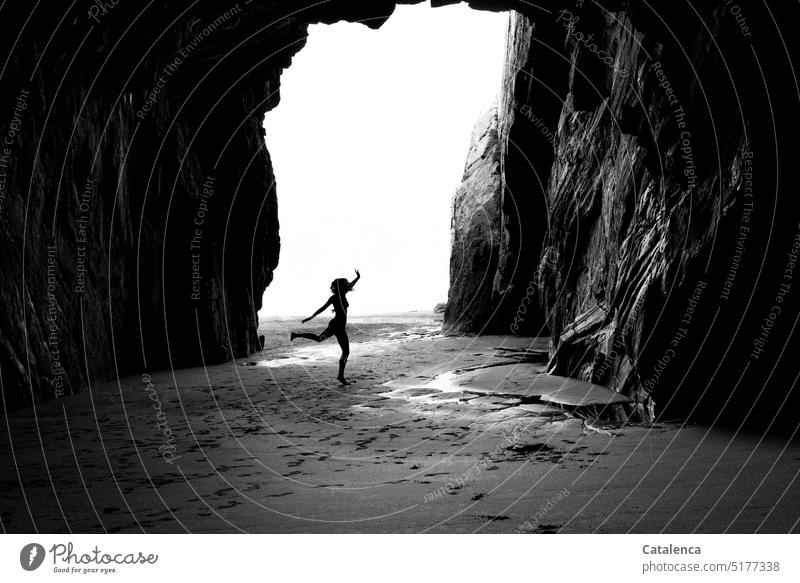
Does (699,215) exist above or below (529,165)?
below

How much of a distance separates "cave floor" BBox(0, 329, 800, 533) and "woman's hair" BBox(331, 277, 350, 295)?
303 cm

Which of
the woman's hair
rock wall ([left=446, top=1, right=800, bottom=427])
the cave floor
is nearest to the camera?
the cave floor

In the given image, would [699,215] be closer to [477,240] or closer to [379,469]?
[379,469]

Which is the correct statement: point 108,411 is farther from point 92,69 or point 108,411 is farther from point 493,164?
point 493,164

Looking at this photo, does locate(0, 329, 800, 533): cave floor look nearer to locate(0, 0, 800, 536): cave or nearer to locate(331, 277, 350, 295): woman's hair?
locate(0, 0, 800, 536): cave

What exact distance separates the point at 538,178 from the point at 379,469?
1661 centimetres

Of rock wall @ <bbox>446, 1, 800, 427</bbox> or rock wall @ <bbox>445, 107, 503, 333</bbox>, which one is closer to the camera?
rock wall @ <bbox>446, 1, 800, 427</bbox>

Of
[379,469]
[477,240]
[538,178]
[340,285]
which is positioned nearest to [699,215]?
[379,469]

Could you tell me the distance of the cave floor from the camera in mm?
3803

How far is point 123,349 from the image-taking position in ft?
42.6

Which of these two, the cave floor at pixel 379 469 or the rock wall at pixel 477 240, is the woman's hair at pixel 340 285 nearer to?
the cave floor at pixel 379 469

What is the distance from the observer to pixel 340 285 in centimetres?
1197

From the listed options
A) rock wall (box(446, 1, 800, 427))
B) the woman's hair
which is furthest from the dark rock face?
the woman's hair

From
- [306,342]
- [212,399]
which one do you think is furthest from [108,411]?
[306,342]
